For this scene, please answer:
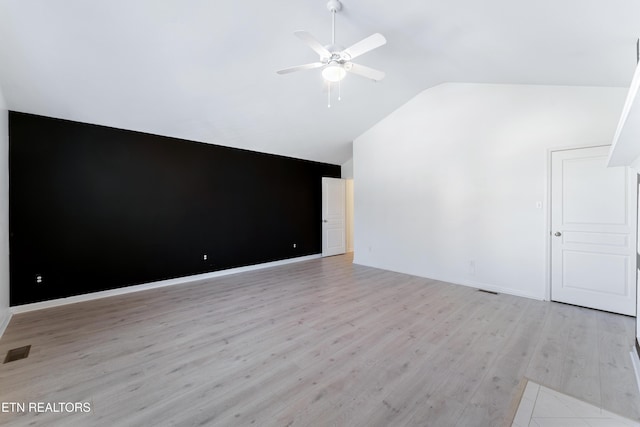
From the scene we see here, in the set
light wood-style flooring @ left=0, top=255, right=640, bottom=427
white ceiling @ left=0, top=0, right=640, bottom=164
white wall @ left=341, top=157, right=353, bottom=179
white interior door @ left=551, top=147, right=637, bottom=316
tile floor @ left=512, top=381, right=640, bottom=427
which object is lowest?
tile floor @ left=512, top=381, right=640, bottom=427

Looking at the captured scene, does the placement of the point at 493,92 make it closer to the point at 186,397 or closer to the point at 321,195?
the point at 321,195

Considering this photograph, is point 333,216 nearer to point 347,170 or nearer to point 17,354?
point 347,170

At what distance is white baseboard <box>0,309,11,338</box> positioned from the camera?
2903 millimetres

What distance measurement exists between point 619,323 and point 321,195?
5.55 meters

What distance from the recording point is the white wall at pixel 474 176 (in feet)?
12.0

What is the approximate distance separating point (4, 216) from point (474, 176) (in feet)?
21.0

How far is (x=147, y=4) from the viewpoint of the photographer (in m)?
2.41

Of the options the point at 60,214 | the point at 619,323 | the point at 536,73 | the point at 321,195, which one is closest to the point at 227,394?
the point at 60,214

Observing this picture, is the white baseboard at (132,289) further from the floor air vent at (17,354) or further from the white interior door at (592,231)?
the white interior door at (592,231)

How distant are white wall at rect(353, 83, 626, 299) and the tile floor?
2379mm

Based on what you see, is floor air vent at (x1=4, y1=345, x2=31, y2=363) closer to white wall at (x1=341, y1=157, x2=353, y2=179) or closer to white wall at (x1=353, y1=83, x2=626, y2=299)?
white wall at (x1=353, y1=83, x2=626, y2=299)

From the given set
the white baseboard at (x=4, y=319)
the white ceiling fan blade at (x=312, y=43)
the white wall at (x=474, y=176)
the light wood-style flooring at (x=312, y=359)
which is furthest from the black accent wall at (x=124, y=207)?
the white ceiling fan blade at (x=312, y=43)

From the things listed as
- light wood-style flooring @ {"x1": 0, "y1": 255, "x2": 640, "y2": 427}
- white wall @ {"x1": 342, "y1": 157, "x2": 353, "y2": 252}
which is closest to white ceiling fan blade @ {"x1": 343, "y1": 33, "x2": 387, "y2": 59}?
light wood-style flooring @ {"x1": 0, "y1": 255, "x2": 640, "y2": 427}

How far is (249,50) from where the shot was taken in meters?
3.16
